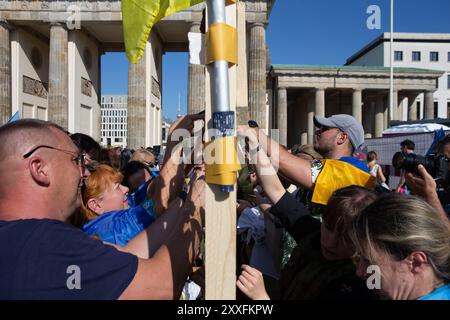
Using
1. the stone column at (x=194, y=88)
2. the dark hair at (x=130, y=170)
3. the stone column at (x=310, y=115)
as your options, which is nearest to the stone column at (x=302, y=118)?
the stone column at (x=310, y=115)

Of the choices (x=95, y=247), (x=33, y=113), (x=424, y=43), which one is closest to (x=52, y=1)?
(x=33, y=113)

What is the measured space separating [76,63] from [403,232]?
26.3 m

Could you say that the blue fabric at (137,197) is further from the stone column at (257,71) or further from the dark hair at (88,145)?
the stone column at (257,71)

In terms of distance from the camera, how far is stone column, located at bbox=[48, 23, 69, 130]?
23.0 m

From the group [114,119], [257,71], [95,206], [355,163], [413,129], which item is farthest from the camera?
[114,119]

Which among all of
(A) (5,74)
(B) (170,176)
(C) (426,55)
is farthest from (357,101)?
(B) (170,176)

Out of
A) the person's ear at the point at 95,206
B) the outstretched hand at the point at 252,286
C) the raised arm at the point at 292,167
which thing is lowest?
the outstretched hand at the point at 252,286

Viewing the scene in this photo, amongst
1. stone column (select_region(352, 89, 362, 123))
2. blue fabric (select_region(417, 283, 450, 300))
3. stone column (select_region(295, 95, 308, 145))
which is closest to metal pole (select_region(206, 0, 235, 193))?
blue fabric (select_region(417, 283, 450, 300))

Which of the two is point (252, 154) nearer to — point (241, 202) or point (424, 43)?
point (241, 202)

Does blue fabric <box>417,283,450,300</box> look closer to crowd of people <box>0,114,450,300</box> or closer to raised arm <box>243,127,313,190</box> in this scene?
crowd of people <box>0,114,450,300</box>

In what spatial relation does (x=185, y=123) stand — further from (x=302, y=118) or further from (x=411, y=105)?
(x=411, y=105)

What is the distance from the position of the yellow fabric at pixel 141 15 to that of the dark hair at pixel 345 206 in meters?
1.25

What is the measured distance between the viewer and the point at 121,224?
2564 millimetres

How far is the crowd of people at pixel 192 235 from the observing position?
1.35 meters
